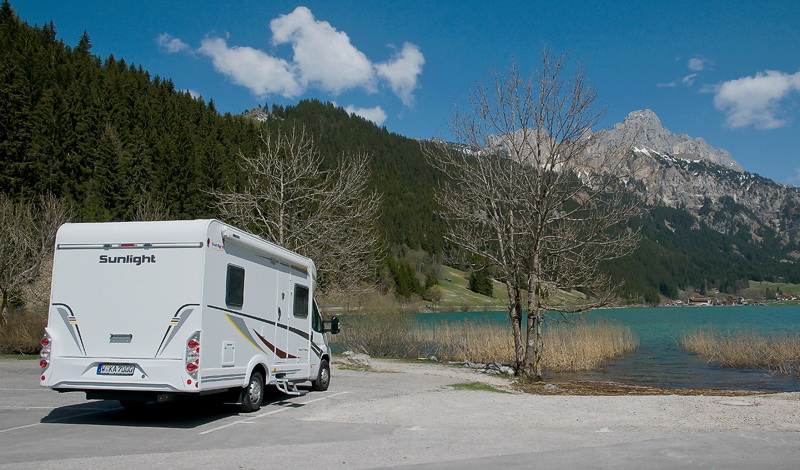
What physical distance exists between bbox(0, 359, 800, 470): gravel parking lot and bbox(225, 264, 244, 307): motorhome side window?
1.96 meters

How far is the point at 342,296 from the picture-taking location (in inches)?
1095

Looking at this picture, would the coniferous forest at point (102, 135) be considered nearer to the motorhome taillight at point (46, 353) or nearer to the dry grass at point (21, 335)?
the dry grass at point (21, 335)

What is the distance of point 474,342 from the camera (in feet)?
89.1

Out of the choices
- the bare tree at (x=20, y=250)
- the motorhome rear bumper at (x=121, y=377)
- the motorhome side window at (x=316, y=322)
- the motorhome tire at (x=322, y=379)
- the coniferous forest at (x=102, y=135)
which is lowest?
the motorhome tire at (x=322, y=379)

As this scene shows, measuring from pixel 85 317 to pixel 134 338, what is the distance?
3.06ft

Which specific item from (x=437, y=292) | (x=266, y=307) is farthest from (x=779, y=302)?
(x=266, y=307)

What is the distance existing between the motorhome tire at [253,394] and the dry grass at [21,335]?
16.8m

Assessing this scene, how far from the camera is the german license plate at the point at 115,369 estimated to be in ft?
29.2

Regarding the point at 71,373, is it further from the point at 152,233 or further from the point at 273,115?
the point at 273,115

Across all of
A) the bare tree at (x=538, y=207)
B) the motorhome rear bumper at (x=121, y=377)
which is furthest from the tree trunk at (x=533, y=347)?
the motorhome rear bumper at (x=121, y=377)

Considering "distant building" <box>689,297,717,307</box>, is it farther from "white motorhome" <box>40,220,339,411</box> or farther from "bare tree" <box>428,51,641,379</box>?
"white motorhome" <box>40,220,339,411</box>

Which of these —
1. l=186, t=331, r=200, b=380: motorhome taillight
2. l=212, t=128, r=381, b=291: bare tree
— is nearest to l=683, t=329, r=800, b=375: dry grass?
l=212, t=128, r=381, b=291: bare tree

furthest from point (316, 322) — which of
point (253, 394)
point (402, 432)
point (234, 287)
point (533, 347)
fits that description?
point (533, 347)

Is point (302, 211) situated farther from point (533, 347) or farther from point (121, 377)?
A: point (121, 377)
